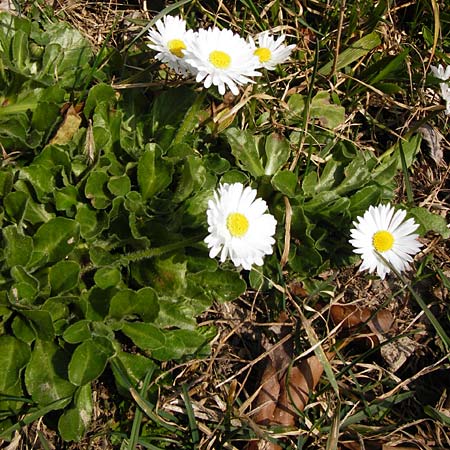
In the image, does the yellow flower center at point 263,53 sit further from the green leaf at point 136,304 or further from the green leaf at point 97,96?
the green leaf at point 136,304

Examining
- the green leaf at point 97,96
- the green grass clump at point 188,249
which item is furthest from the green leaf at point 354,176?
the green leaf at point 97,96

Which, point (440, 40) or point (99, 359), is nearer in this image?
point (99, 359)

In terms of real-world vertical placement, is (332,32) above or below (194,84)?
above

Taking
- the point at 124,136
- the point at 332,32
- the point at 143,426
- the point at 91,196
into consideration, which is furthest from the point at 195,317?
the point at 332,32

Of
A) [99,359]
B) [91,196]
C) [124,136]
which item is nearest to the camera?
[99,359]

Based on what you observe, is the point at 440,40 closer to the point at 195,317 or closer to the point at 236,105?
the point at 236,105

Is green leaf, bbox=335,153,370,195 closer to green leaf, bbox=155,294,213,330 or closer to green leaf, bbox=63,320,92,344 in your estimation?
green leaf, bbox=155,294,213,330

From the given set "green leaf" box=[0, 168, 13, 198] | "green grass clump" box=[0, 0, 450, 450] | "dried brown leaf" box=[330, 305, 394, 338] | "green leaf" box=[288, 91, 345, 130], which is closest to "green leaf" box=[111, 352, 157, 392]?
"green grass clump" box=[0, 0, 450, 450]
